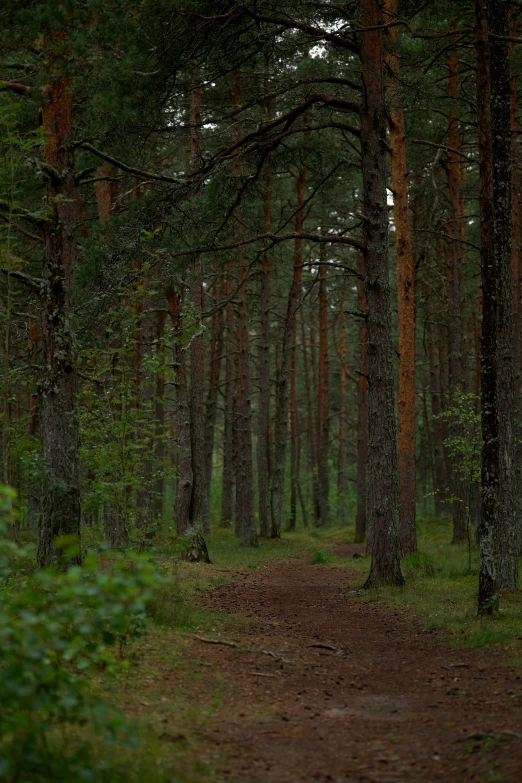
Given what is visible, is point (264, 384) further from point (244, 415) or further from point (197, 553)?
point (197, 553)

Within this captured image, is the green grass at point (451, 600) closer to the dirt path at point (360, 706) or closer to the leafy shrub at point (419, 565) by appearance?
the leafy shrub at point (419, 565)

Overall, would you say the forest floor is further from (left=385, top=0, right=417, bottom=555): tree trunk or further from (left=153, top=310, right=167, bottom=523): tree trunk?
(left=385, top=0, right=417, bottom=555): tree trunk

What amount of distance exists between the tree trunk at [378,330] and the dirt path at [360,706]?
1.86m

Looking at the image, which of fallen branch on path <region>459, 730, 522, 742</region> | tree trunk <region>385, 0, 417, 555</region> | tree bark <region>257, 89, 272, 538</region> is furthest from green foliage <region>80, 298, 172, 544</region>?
tree bark <region>257, 89, 272, 538</region>

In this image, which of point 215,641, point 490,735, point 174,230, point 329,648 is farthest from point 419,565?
point 490,735

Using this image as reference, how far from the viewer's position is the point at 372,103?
12055mm

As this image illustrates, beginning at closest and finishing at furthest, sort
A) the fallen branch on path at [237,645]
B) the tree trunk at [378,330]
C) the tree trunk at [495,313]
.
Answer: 1. the fallen branch on path at [237,645]
2. the tree trunk at [495,313]
3. the tree trunk at [378,330]

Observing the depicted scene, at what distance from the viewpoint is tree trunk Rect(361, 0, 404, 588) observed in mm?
11930

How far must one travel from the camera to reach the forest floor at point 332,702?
4668mm

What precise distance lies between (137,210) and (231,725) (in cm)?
819

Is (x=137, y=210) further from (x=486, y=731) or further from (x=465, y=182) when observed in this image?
(x=465, y=182)

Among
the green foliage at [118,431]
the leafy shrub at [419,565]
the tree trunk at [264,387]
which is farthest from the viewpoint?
the tree trunk at [264,387]

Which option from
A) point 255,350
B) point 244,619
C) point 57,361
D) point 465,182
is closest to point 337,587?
point 244,619

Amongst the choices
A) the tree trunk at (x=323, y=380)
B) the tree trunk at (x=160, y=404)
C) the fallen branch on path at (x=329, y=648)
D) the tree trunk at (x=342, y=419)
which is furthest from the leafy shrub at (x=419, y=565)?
the tree trunk at (x=342, y=419)
